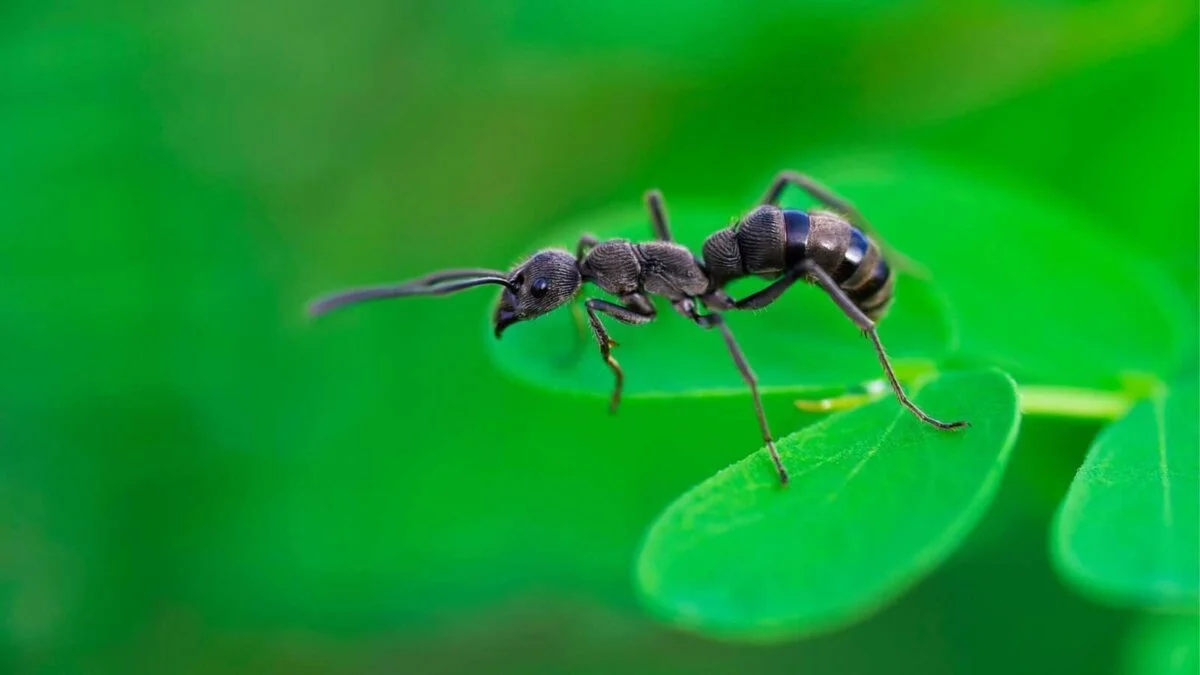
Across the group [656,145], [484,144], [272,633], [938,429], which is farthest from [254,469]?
[938,429]

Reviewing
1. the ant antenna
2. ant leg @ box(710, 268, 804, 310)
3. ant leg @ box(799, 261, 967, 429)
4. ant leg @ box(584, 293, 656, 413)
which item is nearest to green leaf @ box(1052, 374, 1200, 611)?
ant leg @ box(799, 261, 967, 429)

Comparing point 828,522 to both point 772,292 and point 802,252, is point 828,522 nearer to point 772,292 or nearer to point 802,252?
point 772,292

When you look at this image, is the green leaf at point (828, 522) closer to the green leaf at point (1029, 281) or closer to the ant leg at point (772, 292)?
the green leaf at point (1029, 281)

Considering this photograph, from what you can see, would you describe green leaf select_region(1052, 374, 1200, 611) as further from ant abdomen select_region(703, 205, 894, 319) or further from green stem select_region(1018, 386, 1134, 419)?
ant abdomen select_region(703, 205, 894, 319)

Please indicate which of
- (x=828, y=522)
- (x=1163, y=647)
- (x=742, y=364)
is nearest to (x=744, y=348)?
(x=742, y=364)

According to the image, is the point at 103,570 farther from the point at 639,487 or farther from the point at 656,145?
the point at 656,145

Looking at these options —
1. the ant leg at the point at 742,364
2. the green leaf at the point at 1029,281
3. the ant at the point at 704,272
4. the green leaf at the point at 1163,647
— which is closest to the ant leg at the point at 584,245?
the ant at the point at 704,272
